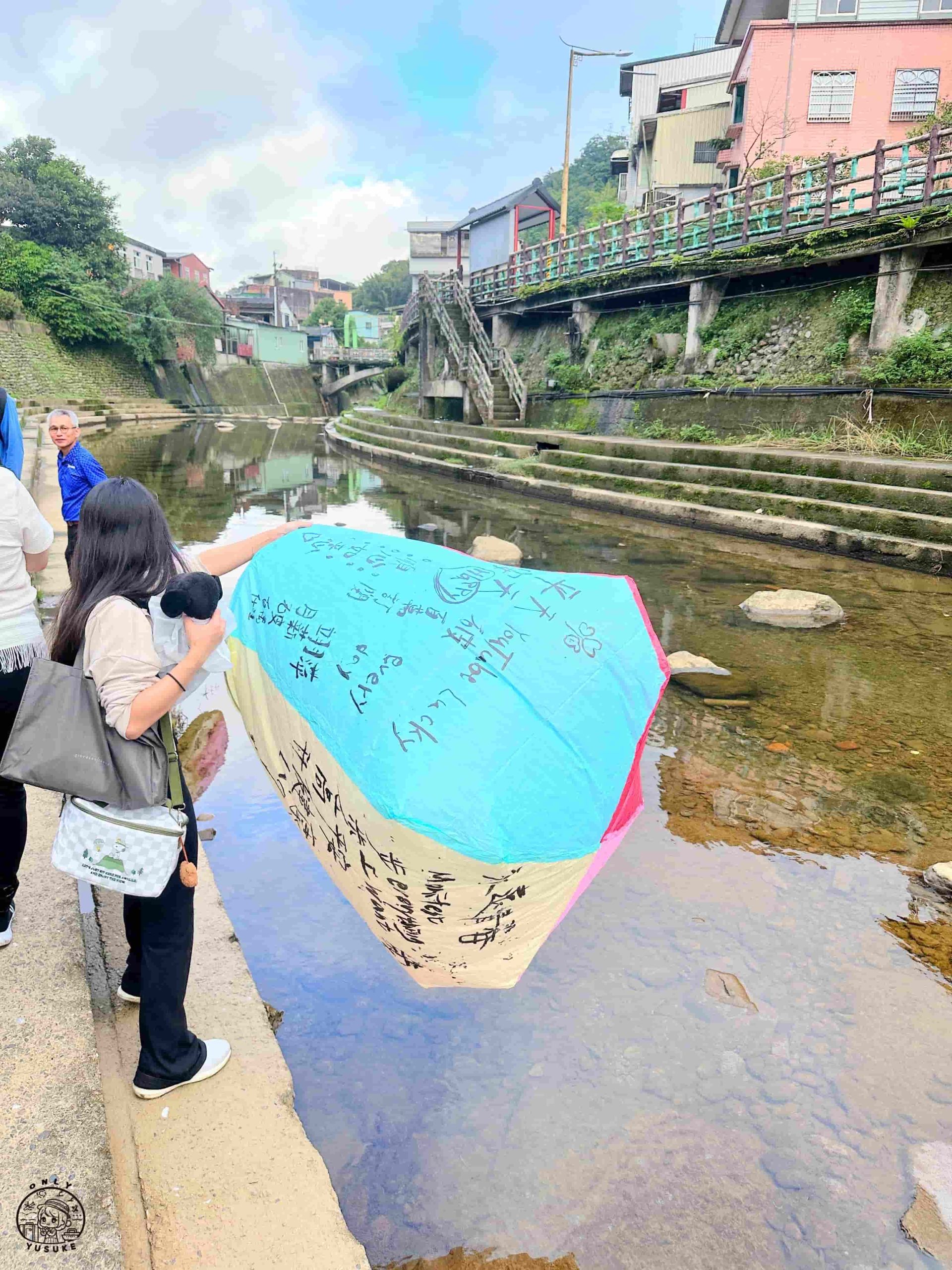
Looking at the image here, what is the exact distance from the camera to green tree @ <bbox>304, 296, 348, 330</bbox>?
74188mm

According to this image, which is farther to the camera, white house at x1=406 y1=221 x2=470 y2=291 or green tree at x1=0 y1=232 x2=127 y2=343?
white house at x1=406 y1=221 x2=470 y2=291

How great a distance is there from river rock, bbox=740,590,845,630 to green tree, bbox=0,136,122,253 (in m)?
41.6

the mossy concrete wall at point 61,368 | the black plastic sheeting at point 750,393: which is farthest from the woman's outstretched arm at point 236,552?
the mossy concrete wall at point 61,368

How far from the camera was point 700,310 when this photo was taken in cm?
1703

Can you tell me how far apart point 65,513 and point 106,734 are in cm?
462

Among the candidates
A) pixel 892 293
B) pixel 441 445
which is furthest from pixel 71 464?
pixel 441 445

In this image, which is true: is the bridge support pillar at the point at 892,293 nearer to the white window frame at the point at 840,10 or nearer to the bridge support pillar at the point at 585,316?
the bridge support pillar at the point at 585,316

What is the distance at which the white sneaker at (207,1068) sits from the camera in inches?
85.4

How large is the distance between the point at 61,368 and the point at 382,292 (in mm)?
58985

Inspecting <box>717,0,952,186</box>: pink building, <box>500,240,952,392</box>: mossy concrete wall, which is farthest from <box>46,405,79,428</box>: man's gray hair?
<box>717,0,952,186</box>: pink building

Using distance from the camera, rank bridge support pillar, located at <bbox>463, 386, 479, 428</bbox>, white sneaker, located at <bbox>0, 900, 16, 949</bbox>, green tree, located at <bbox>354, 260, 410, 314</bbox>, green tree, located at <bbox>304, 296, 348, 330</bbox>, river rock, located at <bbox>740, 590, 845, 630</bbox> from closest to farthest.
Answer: white sneaker, located at <bbox>0, 900, 16, 949</bbox>, river rock, located at <bbox>740, 590, 845, 630</bbox>, bridge support pillar, located at <bbox>463, 386, 479, 428</bbox>, green tree, located at <bbox>304, 296, 348, 330</bbox>, green tree, located at <bbox>354, 260, 410, 314</bbox>

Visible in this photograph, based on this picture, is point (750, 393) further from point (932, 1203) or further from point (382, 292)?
point (382, 292)

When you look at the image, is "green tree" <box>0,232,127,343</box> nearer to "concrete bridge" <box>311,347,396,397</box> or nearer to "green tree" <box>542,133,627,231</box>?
"concrete bridge" <box>311,347,396,397</box>

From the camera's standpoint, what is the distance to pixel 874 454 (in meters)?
12.0
